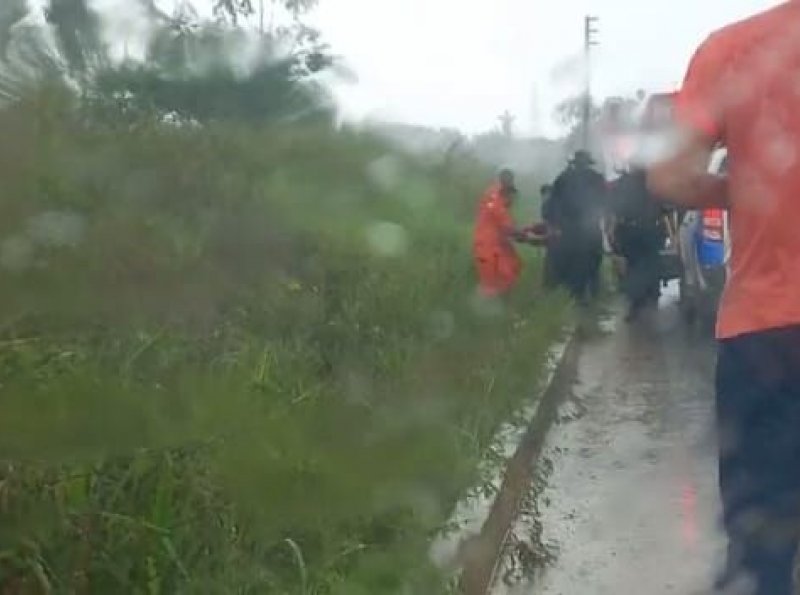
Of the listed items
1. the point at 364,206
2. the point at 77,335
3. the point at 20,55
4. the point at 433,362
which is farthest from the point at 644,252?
the point at 77,335

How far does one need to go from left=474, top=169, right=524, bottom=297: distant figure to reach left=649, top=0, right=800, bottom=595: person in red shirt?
8343 millimetres

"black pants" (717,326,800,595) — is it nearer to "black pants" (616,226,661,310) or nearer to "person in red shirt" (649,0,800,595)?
"person in red shirt" (649,0,800,595)

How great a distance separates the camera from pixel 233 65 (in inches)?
241

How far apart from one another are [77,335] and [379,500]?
0.86 meters

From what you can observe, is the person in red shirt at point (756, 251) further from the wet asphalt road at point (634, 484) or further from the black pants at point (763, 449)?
the wet asphalt road at point (634, 484)

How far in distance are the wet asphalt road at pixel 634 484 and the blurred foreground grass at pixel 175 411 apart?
0.50 m

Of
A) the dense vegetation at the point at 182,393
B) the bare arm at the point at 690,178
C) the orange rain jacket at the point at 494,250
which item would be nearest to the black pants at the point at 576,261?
the orange rain jacket at the point at 494,250

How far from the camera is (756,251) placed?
3.08 meters

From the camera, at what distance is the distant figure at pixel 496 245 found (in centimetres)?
1185

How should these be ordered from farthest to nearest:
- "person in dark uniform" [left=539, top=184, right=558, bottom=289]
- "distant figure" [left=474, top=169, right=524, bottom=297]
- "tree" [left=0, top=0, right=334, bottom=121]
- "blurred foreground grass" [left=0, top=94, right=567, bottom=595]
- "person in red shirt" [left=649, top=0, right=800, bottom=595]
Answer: "person in dark uniform" [left=539, top=184, right=558, bottom=289] < "distant figure" [left=474, top=169, right=524, bottom=297] < "tree" [left=0, top=0, right=334, bottom=121] < "blurred foreground grass" [left=0, top=94, right=567, bottom=595] < "person in red shirt" [left=649, top=0, right=800, bottom=595]

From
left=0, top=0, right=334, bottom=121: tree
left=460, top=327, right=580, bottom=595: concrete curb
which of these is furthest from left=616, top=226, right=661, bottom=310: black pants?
left=0, top=0, right=334, bottom=121: tree

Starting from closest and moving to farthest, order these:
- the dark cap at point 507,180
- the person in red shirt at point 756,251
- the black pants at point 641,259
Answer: the person in red shirt at point 756,251 < the dark cap at point 507,180 < the black pants at point 641,259

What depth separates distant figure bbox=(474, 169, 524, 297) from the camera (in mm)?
11852

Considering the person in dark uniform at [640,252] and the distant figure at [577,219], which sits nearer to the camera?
the distant figure at [577,219]
